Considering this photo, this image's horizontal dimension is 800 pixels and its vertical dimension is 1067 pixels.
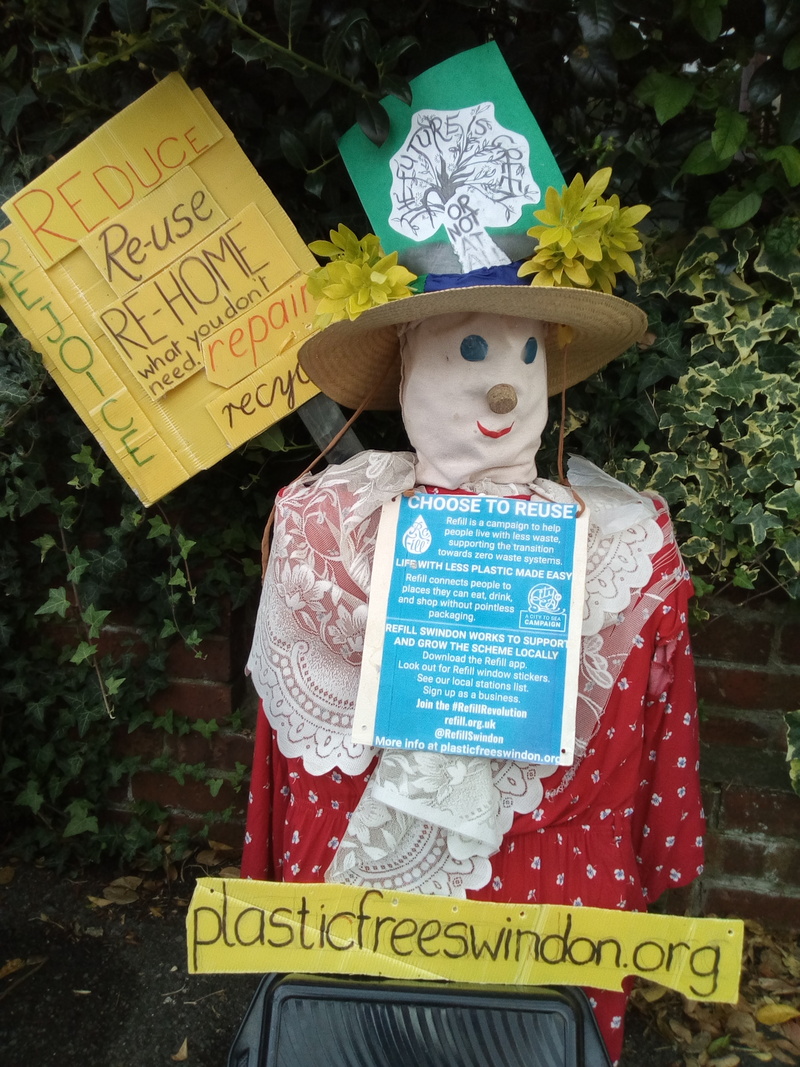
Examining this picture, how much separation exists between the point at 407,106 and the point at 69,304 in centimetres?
59

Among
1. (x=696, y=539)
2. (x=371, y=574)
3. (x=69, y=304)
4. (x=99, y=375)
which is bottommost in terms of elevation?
(x=696, y=539)

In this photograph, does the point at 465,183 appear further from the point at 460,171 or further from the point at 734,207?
the point at 734,207

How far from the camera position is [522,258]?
45.8 inches

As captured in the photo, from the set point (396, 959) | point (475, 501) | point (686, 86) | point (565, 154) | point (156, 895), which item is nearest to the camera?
point (396, 959)

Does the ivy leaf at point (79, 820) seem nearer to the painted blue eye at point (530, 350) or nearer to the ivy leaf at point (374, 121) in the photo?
the painted blue eye at point (530, 350)

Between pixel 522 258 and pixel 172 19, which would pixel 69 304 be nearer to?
pixel 172 19

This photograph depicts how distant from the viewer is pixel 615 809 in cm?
120

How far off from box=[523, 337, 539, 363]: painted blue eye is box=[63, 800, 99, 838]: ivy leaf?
1.35 metres

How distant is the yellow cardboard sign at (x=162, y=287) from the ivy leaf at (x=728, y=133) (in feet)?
2.13

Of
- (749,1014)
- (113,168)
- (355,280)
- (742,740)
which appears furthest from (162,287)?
(749,1014)

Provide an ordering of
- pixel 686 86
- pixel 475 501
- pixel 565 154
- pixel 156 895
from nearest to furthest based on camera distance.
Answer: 1. pixel 475 501
2. pixel 686 86
3. pixel 565 154
4. pixel 156 895

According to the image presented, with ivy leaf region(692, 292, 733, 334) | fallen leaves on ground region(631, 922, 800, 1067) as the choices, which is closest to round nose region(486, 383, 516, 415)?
ivy leaf region(692, 292, 733, 334)

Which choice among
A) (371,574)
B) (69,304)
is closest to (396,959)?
(371,574)

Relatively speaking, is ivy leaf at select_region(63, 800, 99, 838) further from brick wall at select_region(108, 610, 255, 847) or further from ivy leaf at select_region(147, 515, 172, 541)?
ivy leaf at select_region(147, 515, 172, 541)
